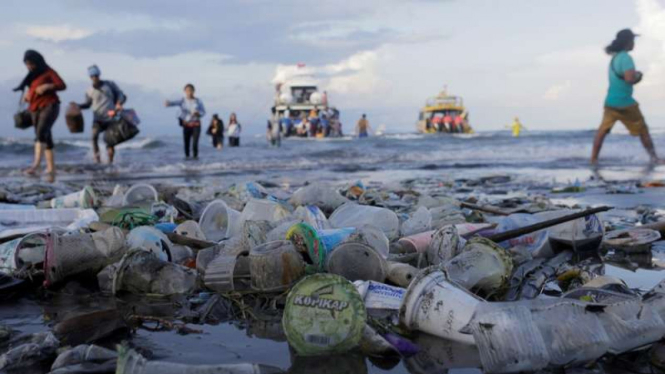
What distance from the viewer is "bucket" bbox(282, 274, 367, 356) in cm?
162

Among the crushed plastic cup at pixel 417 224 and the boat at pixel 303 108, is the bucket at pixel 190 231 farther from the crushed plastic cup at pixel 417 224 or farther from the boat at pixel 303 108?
the boat at pixel 303 108

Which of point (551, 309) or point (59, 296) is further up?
point (551, 309)

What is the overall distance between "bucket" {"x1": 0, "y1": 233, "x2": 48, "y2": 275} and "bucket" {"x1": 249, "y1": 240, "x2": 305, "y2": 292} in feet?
3.05

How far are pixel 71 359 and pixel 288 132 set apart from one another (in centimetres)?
3516

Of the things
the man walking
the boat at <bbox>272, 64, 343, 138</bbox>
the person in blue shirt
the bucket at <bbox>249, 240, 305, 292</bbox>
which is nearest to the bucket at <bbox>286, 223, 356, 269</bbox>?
the bucket at <bbox>249, 240, 305, 292</bbox>

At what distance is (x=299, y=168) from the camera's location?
37.5 feet

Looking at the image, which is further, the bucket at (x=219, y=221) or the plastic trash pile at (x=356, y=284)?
the bucket at (x=219, y=221)

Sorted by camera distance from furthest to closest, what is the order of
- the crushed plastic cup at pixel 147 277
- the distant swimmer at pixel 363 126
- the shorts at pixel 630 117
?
the distant swimmer at pixel 363 126 → the shorts at pixel 630 117 → the crushed plastic cup at pixel 147 277

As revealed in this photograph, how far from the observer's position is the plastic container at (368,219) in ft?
10.3

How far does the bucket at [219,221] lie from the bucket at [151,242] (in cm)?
55

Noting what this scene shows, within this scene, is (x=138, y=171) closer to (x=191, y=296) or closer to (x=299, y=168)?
(x=299, y=168)

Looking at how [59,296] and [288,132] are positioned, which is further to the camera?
[288,132]

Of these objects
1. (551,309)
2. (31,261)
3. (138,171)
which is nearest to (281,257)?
(551,309)

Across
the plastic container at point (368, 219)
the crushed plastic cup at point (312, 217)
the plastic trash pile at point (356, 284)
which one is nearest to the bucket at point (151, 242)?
the plastic trash pile at point (356, 284)
